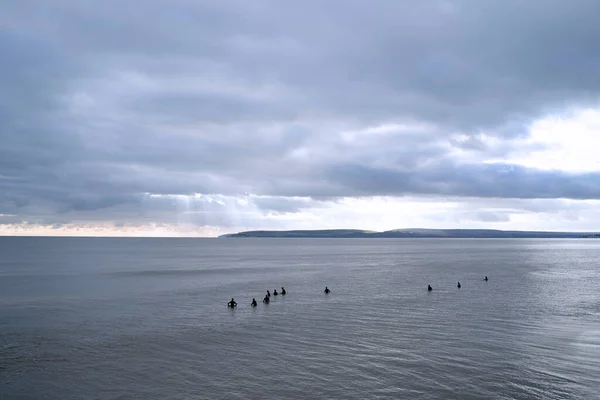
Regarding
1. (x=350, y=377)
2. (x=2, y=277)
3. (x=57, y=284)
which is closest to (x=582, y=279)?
(x=350, y=377)

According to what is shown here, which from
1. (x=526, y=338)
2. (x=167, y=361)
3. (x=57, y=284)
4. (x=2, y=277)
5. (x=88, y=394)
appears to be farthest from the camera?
(x=2, y=277)

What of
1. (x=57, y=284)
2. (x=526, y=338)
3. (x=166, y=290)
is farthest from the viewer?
(x=57, y=284)

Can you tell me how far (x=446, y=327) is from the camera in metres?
47.8

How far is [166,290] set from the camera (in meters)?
80.4

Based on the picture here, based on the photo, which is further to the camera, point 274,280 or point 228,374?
point 274,280

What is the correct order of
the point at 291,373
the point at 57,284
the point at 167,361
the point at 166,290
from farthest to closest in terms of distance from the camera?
the point at 57,284, the point at 166,290, the point at 167,361, the point at 291,373

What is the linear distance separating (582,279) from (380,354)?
77109 millimetres

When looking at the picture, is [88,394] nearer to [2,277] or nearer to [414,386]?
[414,386]

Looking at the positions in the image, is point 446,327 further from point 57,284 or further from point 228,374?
point 57,284

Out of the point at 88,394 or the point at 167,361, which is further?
the point at 167,361

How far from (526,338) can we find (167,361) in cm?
3144

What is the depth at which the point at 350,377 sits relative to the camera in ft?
108

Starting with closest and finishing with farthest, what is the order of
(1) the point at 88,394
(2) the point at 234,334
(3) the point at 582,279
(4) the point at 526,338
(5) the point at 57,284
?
(1) the point at 88,394 < (4) the point at 526,338 < (2) the point at 234,334 < (5) the point at 57,284 < (3) the point at 582,279

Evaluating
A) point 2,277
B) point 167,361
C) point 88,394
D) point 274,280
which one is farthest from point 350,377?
point 2,277
